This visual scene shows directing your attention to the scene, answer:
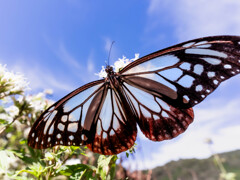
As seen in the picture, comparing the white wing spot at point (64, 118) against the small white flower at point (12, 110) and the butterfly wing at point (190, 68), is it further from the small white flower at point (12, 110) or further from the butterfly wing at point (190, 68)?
the small white flower at point (12, 110)

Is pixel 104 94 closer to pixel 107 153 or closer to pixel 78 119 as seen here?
pixel 78 119

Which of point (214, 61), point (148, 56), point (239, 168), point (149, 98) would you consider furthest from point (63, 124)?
point (239, 168)

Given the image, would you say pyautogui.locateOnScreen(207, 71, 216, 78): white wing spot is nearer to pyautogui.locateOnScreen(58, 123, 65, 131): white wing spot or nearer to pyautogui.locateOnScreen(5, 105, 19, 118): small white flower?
pyautogui.locateOnScreen(58, 123, 65, 131): white wing spot

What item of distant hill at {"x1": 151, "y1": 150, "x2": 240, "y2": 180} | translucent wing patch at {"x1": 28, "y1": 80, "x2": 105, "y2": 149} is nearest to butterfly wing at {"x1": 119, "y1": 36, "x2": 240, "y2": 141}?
translucent wing patch at {"x1": 28, "y1": 80, "x2": 105, "y2": 149}

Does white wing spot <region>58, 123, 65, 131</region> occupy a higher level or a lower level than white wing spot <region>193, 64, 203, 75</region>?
lower

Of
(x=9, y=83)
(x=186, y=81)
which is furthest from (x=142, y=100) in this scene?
(x=9, y=83)

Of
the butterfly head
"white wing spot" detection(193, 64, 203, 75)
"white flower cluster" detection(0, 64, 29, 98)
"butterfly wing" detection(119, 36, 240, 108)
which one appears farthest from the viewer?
"white flower cluster" detection(0, 64, 29, 98)
